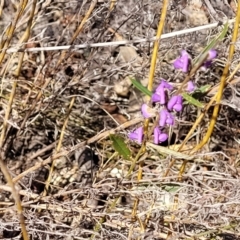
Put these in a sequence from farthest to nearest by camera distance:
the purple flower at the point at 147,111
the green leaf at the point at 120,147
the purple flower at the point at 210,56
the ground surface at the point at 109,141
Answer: the ground surface at the point at 109,141, the green leaf at the point at 120,147, the purple flower at the point at 147,111, the purple flower at the point at 210,56

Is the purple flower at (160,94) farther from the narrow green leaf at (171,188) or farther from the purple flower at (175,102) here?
the narrow green leaf at (171,188)

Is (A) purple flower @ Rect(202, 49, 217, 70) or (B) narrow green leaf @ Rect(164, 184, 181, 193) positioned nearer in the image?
(A) purple flower @ Rect(202, 49, 217, 70)

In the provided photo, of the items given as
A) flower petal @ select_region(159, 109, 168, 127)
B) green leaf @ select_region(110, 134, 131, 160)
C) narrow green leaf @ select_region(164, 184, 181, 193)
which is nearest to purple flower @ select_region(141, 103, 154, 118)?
flower petal @ select_region(159, 109, 168, 127)

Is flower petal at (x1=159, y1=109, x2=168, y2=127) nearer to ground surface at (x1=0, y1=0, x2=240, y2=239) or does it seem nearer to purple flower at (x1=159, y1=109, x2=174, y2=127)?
purple flower at (x1=159, y1=109, x2=174, y2=127)

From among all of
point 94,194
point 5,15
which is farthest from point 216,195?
point 5,15

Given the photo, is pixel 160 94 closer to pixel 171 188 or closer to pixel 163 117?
pixel 163 117

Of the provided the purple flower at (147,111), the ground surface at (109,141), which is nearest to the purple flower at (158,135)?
the purple flower at (147,111)

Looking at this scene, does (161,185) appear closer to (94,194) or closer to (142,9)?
(94,194)

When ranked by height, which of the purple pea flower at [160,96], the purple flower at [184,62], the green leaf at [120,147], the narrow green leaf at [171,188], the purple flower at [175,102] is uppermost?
the purple flower at [184,62]
